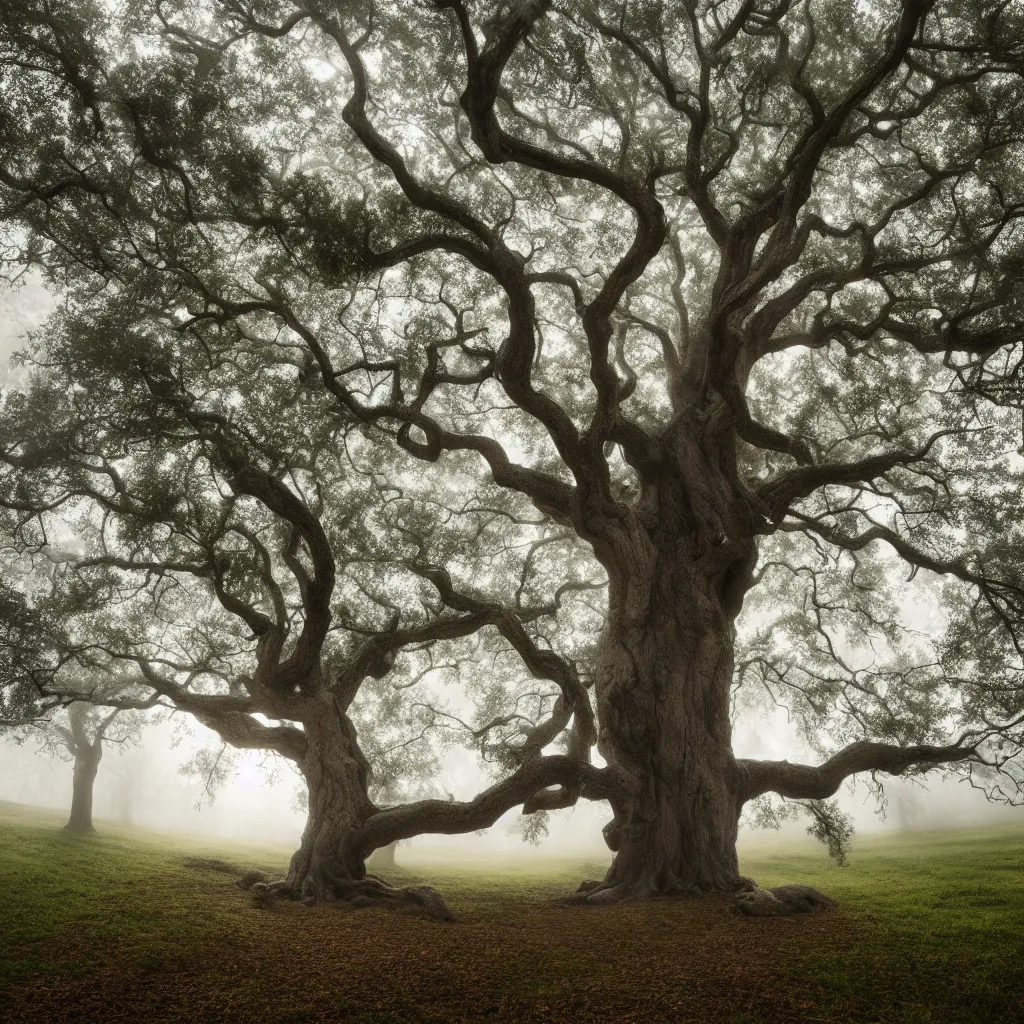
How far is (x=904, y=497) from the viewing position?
47.9 feet

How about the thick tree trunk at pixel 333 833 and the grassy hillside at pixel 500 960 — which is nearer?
the grassy hillside at pixel 500 960

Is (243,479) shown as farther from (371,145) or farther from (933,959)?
(933,959)

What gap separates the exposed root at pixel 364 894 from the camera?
8750mm

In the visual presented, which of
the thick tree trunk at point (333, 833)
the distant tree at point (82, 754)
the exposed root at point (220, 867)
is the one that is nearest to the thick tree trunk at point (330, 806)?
the thick tree trunk at point (333, 833)

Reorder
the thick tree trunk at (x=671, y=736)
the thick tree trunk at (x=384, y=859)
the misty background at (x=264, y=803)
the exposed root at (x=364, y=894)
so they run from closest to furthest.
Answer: the exposed root at (x=364, y=894) → the thick tree trunk at (x=671, y=736) → the thick tree trunk at (x=384, y=859) → the misty background at (x=264, y=803)

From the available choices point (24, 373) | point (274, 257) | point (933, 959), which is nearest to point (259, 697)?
point (274, 257)

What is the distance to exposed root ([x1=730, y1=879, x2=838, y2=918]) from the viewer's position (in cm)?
784

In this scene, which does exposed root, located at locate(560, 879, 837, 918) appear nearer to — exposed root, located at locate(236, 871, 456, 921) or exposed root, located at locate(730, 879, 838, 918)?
exposed root, located at locate(730, 879, 838, 918)

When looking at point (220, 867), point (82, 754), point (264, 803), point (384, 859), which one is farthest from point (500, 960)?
point (264, 803)

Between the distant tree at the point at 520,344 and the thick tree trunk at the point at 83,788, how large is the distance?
841 cm

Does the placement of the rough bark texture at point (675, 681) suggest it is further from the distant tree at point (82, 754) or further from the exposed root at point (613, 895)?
the distant tree at point (82, 754)

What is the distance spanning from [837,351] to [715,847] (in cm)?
1122

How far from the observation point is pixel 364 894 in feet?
30.5

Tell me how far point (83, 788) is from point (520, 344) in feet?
62.0
